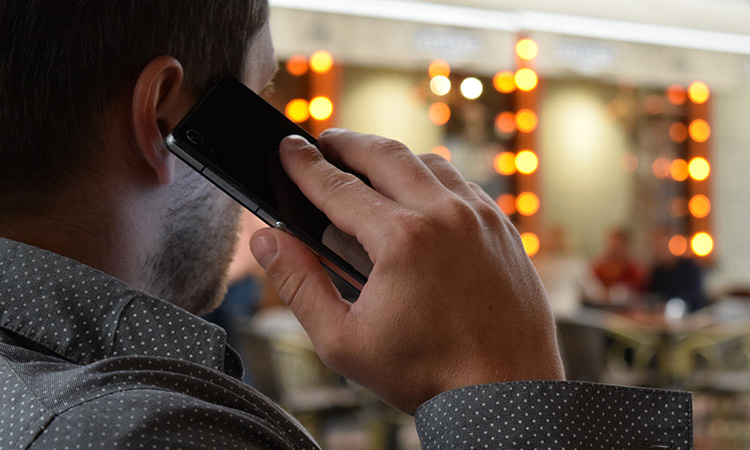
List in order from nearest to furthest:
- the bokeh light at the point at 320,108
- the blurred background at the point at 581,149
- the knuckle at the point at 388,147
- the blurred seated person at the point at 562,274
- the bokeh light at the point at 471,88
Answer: the knuckle at the point at 388,147
the blurred background at the point at 581,149
the blurred seated person at the point at 562,274
the bokeh light at the point at 320,108
the bokeh light at the point at 471,88

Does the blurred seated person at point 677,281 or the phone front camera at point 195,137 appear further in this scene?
the blurred seated person at point 677,281

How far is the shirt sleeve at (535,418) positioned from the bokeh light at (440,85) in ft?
20.7

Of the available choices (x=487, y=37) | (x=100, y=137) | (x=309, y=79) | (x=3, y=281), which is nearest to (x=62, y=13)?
(x=100, y=137)

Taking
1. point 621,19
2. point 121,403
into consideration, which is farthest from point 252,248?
point 621,19

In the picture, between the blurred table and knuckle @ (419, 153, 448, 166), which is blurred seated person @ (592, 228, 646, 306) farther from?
knuckle @ (419, 153, 448, 166)

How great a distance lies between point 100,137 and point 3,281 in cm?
15

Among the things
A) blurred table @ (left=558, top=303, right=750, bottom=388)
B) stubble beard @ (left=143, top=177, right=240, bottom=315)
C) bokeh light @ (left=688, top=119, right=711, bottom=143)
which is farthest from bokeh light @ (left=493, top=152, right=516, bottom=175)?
stubble beard @ (left=143, top=177, right=240, bottom=315)

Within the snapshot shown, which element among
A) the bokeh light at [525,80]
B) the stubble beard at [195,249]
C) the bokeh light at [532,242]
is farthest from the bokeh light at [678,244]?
the stubble beard at [195,249]

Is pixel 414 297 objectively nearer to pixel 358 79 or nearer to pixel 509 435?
pixel 509 435

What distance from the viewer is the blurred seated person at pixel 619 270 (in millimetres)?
6730

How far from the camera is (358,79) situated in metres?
6.71

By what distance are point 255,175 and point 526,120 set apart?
6707 millimetres

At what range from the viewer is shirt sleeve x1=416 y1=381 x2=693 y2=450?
0.58m

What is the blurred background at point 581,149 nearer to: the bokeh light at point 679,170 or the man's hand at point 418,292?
the bokeh light at point 679,170
